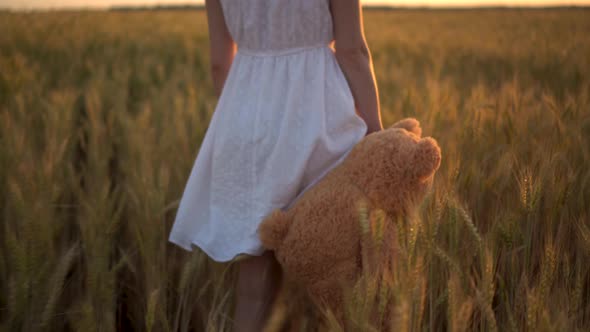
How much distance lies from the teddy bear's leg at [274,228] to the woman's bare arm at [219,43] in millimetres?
461

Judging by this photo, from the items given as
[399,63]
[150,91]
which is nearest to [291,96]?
[150,91]

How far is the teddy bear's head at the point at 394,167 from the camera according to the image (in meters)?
1.03

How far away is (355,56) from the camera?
1.19 meters

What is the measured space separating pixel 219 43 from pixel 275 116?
30 cm

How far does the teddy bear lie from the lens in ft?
3.49

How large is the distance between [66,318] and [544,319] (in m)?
1.15

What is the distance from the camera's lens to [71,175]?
1891 mm

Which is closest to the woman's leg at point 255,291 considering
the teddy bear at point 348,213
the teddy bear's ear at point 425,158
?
the teddy bear at point 348,213

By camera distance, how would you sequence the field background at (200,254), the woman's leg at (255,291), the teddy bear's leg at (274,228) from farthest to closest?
the woman's leg at (255,291) < the teddy bear's leg at (274,228) < the field background at (200,254)

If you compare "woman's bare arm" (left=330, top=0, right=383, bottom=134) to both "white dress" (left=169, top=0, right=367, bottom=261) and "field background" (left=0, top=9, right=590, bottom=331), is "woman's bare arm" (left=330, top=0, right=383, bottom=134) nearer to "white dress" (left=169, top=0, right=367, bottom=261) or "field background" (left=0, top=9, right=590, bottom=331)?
"white dress" (left=169, top=0, right=367, bottom=261)

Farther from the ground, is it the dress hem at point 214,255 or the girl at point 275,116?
the girl at point 275,116

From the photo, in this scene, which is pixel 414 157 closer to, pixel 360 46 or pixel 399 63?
pixel 360 46

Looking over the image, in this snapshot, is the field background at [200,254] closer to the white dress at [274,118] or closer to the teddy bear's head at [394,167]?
the teddy bear's head at [394,167]

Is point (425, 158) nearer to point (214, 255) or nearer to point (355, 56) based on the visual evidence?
point (355, 56)
